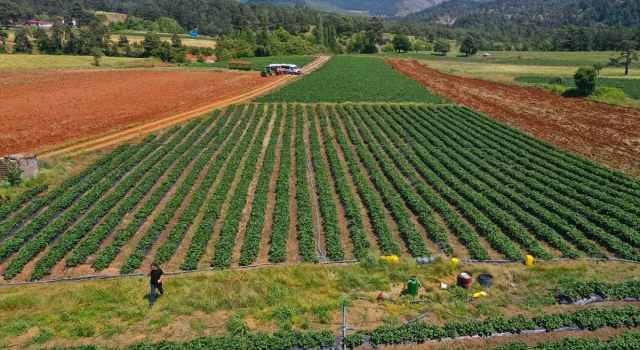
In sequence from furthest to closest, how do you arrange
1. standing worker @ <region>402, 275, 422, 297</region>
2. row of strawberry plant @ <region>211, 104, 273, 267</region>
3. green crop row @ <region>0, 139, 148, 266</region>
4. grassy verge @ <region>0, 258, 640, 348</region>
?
green crop row @ <region>0, 139, 148, 266</region>
row of strawberry plant @ <region>211, 104, 273, 267</region>
standing worker @ <region>402, 275, 422, 297</region>
grassy verge @ <region>0, 258, 640, 348</region>

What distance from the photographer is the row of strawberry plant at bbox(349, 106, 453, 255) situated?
18.0 metres

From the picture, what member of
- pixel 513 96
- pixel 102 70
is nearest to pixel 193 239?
pixel 513 96

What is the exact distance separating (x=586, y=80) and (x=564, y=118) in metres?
13.2

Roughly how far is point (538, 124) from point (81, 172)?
4026 centimetres

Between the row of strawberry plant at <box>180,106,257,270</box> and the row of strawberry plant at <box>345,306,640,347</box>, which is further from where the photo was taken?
the row of strawberry plant at <box>180,106,257,270</box>

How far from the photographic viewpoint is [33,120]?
34.9 metres

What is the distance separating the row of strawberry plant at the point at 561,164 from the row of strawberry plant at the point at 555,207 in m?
3.13

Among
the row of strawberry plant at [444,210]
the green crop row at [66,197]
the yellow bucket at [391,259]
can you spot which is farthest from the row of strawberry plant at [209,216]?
the row of strawberry plant at [444,210]

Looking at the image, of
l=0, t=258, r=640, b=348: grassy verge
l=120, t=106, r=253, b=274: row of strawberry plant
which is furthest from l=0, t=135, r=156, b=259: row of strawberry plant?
l=120, t=106, r=253, b=274: row of strawberry plant

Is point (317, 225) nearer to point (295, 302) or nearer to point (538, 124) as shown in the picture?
point (295, 302)

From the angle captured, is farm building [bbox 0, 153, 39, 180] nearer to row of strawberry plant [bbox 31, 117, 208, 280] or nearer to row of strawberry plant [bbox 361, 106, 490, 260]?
Answer: row of strawberry plant [bbox 31, 117, 208, 280]

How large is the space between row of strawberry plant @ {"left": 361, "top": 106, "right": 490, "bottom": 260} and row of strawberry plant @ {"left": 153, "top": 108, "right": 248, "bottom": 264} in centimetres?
1295

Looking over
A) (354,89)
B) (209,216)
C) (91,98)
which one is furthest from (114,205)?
(354,89)

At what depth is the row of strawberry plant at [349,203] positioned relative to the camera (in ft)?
56.7
